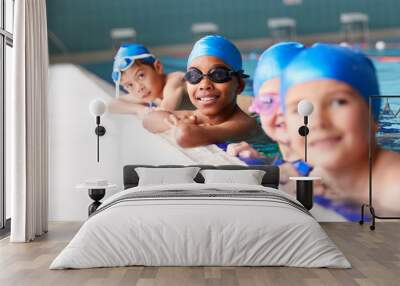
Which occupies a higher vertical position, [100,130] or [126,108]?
[126,108]

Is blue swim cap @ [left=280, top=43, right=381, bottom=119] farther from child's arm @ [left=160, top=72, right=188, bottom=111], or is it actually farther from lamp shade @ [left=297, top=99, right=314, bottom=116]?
child's arm @ [left=160, top=72, right=188, bottom=111]

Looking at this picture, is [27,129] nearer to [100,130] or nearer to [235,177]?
[100,130]

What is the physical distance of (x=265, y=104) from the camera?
7.70m

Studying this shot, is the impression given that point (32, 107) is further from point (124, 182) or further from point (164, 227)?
point (164, 227)

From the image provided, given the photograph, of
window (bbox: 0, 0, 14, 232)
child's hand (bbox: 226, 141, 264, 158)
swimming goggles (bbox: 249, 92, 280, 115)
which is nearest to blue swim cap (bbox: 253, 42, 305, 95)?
swimming goggles (bbox: 249, 92, 280, 115)

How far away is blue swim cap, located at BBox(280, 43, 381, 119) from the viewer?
300 inches

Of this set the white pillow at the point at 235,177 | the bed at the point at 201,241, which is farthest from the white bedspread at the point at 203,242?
the white pillow at the point at 235,177

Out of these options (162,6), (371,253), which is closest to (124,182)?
(162,6)

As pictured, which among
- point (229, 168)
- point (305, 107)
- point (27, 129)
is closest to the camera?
point (27, 129)

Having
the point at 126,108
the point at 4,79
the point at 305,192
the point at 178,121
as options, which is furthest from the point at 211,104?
the point at 4,79

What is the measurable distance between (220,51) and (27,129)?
108 inches

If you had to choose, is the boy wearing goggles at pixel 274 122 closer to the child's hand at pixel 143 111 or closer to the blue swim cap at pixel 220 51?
the blue swim cap at pixel 220 51

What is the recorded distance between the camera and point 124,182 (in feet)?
25.1

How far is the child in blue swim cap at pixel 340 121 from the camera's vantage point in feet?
24.8
